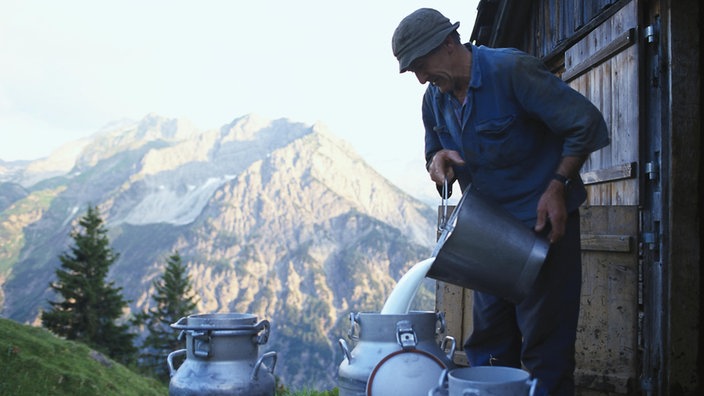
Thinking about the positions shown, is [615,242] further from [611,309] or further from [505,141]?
[505,141]

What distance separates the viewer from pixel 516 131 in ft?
9.19

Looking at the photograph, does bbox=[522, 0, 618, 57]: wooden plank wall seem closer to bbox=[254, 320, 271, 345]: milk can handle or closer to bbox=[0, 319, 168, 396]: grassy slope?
bbox=[254, 320, 271, 345]: milk can handle

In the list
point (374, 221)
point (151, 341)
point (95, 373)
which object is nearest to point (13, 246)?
point (374, 221)

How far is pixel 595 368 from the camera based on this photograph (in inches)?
168

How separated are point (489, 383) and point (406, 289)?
74 cm

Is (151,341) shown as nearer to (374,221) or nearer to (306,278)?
(306,278)

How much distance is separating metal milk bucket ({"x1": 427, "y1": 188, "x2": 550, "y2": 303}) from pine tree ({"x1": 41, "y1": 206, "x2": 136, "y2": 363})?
33801 mm

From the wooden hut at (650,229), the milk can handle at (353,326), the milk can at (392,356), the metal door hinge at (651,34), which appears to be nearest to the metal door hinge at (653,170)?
the wooden hut at (650,229)

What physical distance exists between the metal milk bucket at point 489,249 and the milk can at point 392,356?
242 mm

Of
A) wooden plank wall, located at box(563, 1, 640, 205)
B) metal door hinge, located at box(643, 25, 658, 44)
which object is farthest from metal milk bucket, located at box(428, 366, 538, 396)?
metal door hinge, located at box(643, 25, 658, 44)

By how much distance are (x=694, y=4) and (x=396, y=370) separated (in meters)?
3.43

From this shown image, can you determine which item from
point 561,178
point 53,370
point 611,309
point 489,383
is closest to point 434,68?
point 561,178

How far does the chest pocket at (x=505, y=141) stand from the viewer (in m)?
2.79

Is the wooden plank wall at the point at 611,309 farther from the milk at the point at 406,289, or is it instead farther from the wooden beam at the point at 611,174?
the milk at the point at 406,289
